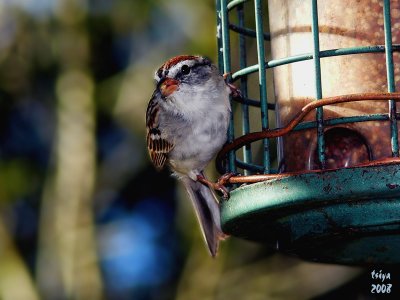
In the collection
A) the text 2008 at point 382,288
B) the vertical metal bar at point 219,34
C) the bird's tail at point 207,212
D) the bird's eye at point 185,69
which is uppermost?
the vertical metal bar at point 219,34

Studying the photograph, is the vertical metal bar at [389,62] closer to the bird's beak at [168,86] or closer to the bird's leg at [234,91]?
the bird's leg at [234,91]

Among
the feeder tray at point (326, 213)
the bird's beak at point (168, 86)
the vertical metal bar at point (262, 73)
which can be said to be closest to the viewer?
the feeder tray at point (326, 213)

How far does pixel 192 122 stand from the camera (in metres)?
4.93

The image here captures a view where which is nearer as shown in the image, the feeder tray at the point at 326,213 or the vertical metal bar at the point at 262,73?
the feeder tray at the point at 326,213

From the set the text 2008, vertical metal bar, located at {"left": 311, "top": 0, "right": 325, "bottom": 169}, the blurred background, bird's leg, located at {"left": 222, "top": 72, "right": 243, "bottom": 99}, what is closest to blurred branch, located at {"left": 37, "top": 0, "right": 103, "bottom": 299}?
the blurred background

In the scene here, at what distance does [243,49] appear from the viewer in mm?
4719

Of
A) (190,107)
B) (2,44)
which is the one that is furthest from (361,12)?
(2,44)

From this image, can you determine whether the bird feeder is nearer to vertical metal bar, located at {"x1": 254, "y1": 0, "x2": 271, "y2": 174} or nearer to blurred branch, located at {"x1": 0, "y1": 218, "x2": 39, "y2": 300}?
vertical metal bar, located at {"x1": 254, "y1": 0, "x2": 271, "y2": 174}

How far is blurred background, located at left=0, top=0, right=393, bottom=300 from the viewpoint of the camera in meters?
6.70

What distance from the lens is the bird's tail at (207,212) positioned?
502 cm

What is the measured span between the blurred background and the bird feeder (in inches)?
89.1

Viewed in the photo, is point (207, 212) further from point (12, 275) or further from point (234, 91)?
point (12, 275)

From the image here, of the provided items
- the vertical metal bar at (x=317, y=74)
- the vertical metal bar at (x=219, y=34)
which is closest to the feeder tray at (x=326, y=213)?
the vertical metal bar at (x=317, y=74)

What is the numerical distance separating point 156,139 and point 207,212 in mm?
399
